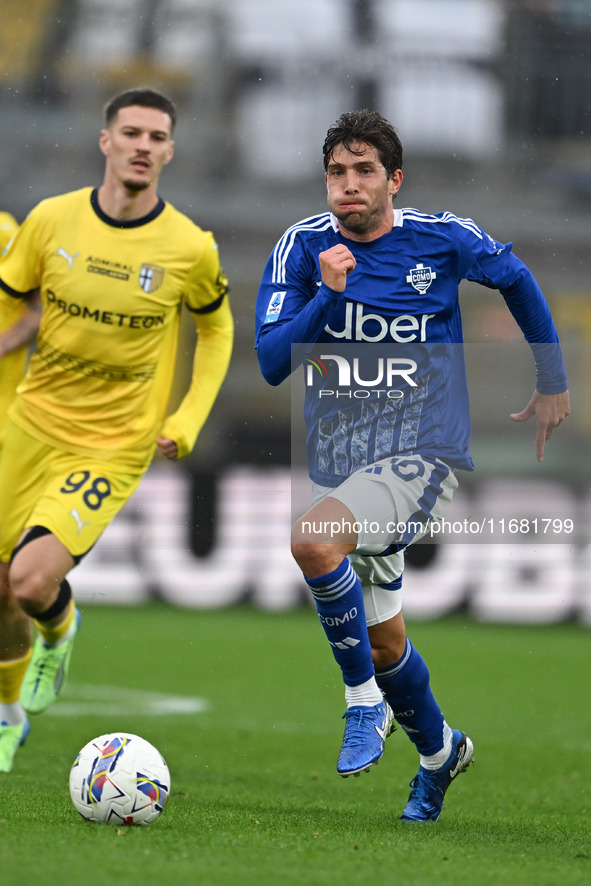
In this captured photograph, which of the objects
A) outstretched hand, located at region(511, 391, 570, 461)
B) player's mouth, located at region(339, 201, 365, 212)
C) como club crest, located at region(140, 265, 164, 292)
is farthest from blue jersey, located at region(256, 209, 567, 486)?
como club crest, located at region(140, 265, 164, 292)

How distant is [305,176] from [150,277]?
23.6 feet

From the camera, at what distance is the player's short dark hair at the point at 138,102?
523 cm

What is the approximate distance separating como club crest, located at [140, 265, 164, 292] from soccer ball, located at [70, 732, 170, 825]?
2.03m

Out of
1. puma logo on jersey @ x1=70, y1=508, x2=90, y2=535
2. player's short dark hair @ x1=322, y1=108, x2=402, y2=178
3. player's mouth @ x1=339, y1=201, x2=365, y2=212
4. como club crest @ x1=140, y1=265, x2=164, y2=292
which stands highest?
player's short dark hair @ x1=322, y1=108, x2=402, y2=178

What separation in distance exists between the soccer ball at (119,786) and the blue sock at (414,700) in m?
0.83

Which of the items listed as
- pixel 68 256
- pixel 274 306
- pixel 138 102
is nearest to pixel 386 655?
pixel 274 306

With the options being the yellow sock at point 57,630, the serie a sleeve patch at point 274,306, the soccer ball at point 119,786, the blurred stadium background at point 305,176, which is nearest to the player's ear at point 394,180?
the serie a sleeve patch at point 274,306

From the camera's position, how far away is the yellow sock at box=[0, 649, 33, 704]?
5223 mm

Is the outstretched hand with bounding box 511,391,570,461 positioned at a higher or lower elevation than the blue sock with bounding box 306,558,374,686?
higher

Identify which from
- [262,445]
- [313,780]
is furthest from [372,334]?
[262,445]

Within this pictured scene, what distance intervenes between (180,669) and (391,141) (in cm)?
543

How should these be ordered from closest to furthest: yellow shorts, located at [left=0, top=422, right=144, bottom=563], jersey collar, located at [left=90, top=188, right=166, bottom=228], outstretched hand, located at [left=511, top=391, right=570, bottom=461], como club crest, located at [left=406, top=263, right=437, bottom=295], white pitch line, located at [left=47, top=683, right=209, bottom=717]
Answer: como club crest, located at [left=406, top=263, right=437, bottom=295] < outstretched hand, located at [left=511, top=391, right=570, bottom=461] < yellow shorts, located at [left=0, top=422, right=144, bottom=563] < jersey collar, located at [left=90, top=188, right=166, bottom=228] < white pitch line, located at [left=47, top=683, right=209, bottom=717]

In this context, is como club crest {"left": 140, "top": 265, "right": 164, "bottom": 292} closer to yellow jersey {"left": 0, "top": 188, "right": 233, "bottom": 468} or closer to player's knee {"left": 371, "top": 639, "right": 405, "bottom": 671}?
yellow jersey {"left": 0, "top": 188, "right": 233, "bottom": 468}

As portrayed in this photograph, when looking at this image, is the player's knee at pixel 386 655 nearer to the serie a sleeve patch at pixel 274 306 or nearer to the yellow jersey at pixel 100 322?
the serie a sleeve patch at pixel 274 306
